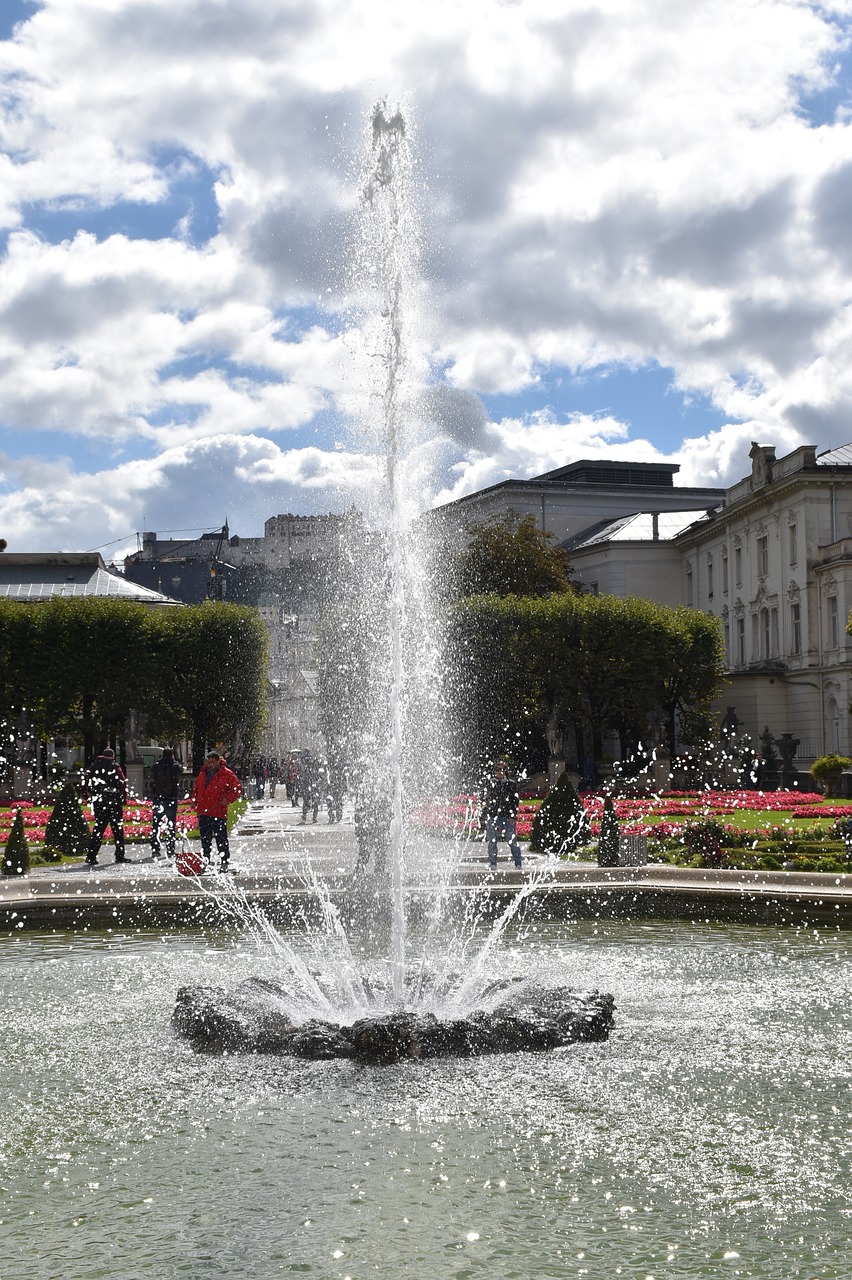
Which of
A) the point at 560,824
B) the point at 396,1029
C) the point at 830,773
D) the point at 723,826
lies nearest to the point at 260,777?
the point at 830,773

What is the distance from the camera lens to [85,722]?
51125 millimetres

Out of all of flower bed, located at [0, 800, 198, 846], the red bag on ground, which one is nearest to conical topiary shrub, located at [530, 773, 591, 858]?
flower bed, located at [0, 800, 198, 846]

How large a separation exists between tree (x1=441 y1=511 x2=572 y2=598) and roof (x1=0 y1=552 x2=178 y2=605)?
771 inches

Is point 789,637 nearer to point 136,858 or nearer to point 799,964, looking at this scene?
point 136,858

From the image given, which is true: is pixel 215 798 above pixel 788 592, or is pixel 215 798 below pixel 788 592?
below

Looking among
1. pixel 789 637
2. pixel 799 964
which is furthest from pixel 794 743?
pixel 799 964

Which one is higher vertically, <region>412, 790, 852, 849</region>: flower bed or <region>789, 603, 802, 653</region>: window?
<region>789, 603, 802, 653</region>: window

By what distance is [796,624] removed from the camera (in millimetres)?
59531

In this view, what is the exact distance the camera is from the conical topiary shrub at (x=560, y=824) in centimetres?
2155

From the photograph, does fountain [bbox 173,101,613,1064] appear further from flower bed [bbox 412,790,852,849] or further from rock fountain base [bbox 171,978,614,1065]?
flower bed [bbox 412,790,852,849]

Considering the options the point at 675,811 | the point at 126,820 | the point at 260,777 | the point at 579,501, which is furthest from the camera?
the point at 579,501

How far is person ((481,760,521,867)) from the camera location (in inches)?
765

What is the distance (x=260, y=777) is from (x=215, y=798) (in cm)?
4700

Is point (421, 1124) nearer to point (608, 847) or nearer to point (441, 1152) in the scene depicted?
point (441, 1152)
